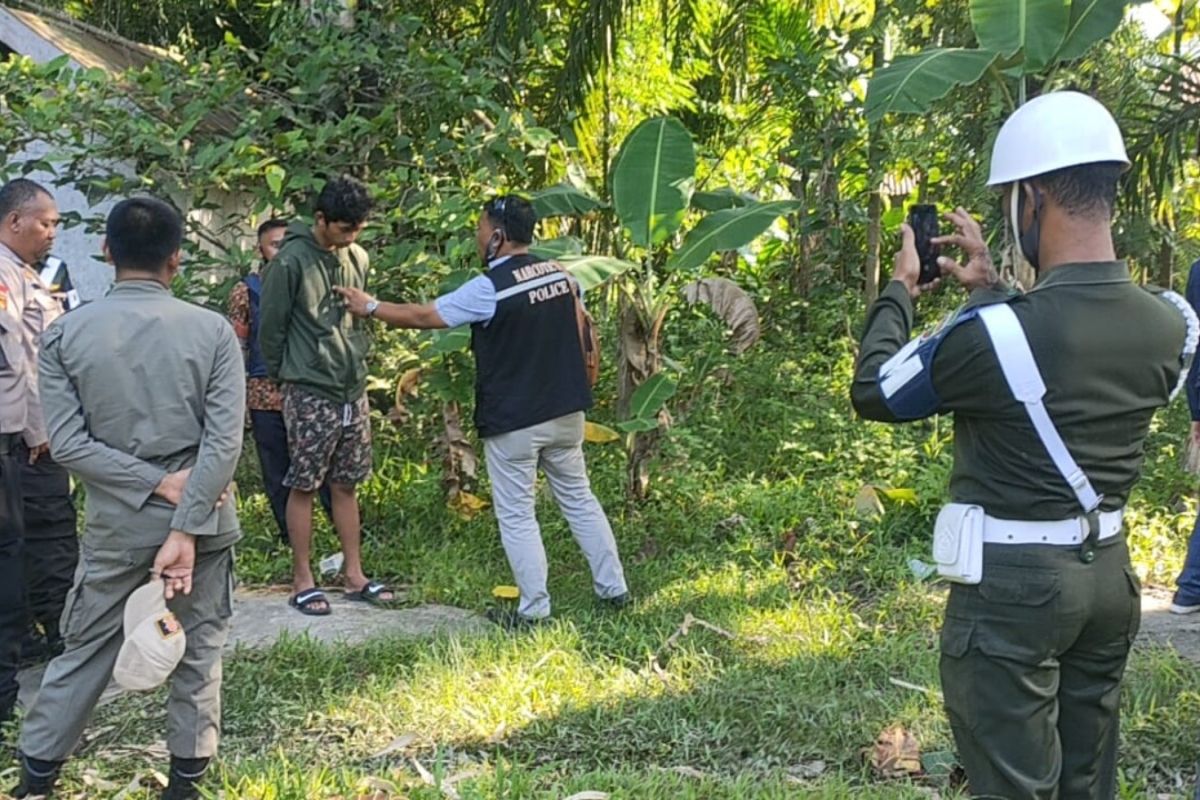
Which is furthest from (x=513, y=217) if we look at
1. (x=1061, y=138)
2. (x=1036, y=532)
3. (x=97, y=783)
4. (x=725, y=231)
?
(x=1036, y=532)

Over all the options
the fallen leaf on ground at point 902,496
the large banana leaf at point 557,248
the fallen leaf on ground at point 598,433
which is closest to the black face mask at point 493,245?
the large banana leaf at point 557,248

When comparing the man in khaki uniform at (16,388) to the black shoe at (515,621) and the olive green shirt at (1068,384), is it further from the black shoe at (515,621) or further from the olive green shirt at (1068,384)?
the olive green shirt at (1068,384)

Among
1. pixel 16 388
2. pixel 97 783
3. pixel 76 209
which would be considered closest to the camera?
pixel 97 783

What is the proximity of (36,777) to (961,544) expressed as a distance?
9.16ft

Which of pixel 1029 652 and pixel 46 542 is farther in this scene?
pixel 46 542

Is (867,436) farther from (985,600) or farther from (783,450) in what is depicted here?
(985,600)

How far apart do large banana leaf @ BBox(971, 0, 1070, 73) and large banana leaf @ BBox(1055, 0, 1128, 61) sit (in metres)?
0.08

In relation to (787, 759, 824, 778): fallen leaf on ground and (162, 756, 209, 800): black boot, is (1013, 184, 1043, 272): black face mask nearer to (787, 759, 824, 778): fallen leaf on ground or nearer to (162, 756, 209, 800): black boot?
(787, 759, 824, 778): fallen leaf on ground

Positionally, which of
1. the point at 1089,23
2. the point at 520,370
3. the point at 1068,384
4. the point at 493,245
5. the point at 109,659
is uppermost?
the point at 1089,23

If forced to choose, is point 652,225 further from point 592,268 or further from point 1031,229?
point 1031,229

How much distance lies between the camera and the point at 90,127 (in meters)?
5.78

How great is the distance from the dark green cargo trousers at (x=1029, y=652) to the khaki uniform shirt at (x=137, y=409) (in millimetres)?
2123

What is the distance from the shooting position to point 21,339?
13.2 ft

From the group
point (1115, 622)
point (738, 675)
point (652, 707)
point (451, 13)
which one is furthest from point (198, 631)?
point (451, 13)
